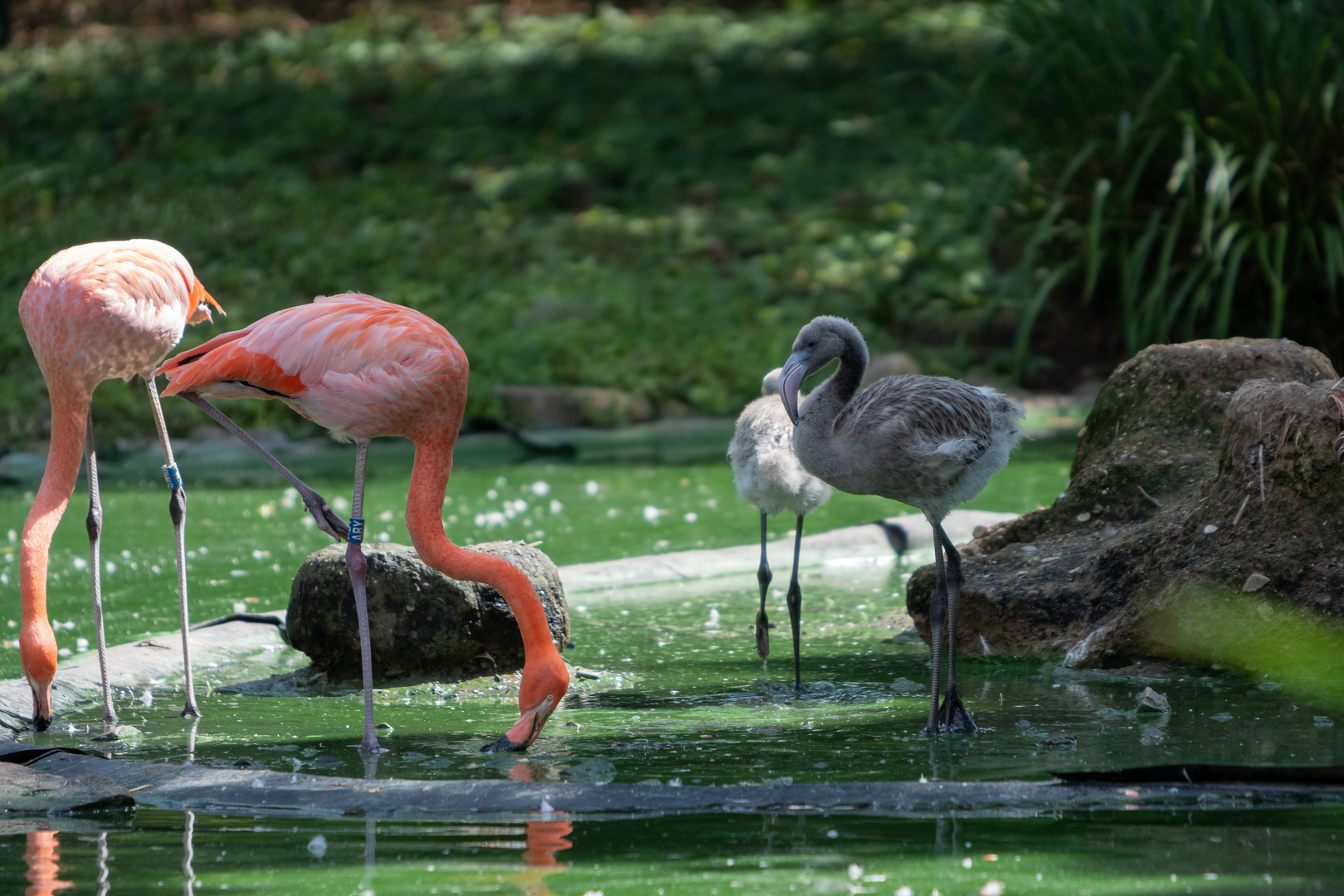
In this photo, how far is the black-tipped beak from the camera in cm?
376


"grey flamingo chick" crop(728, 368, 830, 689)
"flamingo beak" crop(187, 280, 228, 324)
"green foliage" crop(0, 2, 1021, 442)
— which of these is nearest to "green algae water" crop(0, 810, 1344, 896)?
"grey flamingo chick" crop(728, 368, 830, 689)

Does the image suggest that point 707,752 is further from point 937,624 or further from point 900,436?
point 900,436

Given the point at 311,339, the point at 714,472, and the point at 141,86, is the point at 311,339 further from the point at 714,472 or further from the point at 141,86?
the point at 141,86

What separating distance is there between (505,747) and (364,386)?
A: 1.10 metres

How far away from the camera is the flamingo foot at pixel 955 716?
13.0 feet

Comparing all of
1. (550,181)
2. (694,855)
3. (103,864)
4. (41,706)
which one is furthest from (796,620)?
(550,181)

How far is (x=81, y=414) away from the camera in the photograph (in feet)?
14.1

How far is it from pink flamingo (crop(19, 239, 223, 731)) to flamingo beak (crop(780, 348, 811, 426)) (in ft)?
6.17

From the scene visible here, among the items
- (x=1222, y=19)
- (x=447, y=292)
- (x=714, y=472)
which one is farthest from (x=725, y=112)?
(x=714, y=472)

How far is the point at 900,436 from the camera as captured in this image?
420 centimetres

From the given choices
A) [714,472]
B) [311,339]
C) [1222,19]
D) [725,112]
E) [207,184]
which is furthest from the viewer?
[725,112]

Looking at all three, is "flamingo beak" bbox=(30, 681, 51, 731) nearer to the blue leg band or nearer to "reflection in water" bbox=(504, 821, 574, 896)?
the blue leg band

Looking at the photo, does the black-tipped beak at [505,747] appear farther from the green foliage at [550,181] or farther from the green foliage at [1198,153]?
the green foliage at [1198,153]

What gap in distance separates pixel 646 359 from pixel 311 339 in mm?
7527
